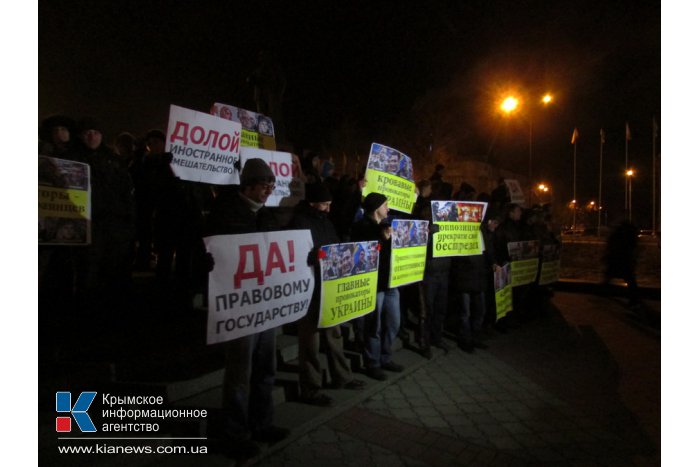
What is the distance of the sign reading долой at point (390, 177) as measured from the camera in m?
5.60

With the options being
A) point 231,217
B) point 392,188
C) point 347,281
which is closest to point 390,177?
point 392,188

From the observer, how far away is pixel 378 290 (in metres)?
5.33

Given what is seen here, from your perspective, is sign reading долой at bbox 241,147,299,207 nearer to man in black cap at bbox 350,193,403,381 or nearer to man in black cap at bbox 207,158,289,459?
man in black cap at bbox 350,193,403,381

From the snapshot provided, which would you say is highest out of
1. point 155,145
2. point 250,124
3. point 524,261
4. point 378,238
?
point 250,124

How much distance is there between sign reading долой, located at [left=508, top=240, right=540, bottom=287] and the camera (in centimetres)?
778

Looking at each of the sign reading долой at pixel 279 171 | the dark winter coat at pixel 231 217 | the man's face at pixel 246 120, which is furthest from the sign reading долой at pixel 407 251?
the man's face at pixel 246 120

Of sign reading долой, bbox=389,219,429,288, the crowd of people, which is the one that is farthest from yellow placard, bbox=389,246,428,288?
the crowd of people

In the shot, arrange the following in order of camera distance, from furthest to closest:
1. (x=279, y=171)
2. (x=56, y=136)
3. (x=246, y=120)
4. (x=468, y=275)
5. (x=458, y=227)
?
(x=468, y=275) < (x=458, y=227) < (x=246, y=120) < (x=279, y=171) < (x=56, y=136)

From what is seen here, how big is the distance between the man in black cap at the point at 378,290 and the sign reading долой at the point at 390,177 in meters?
0.39

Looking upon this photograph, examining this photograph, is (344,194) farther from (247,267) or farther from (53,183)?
(53,183)

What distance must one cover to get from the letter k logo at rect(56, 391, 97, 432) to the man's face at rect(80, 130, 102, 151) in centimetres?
242

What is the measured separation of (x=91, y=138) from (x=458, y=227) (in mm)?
4911

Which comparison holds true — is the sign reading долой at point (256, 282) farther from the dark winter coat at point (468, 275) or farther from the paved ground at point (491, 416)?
the dark winter coat at point (468, 275)

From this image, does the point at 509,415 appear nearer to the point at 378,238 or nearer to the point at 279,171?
the point at 378,238
